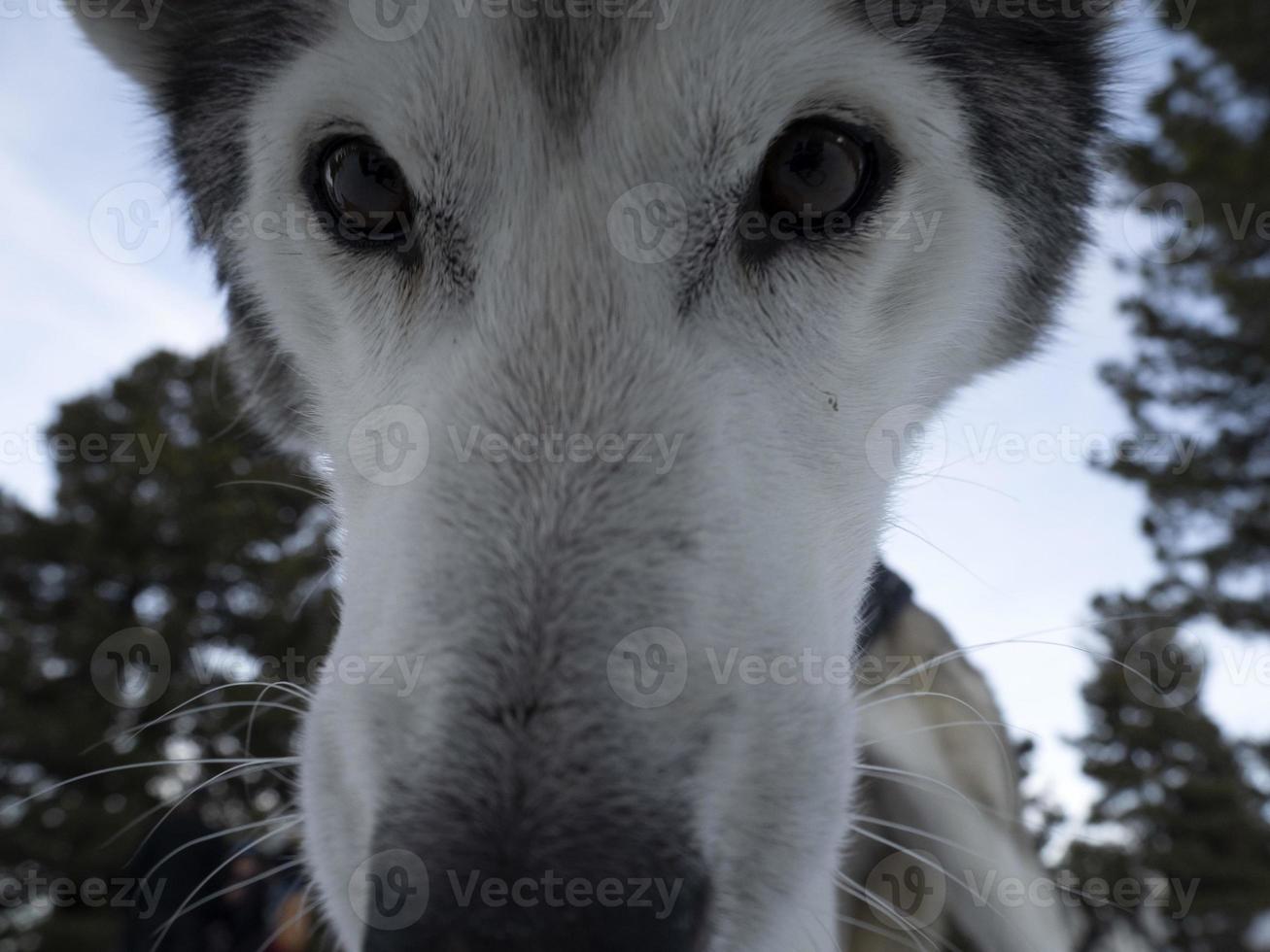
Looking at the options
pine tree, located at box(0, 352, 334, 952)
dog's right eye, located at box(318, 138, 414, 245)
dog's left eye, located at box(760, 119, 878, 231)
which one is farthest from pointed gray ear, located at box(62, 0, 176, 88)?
pine tree, located at box(0, 352, 334, 952)

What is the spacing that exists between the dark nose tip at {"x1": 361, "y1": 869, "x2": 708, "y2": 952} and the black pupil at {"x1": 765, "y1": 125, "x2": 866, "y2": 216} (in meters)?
1.57

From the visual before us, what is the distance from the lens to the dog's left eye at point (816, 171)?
2.13m

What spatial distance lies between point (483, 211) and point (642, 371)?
56cm

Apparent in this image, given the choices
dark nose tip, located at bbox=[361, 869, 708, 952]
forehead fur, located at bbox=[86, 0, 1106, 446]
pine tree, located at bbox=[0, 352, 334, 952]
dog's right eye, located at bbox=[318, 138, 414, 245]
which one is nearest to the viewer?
dark nose tip, located at bbox=[361, 869, 708, 952]

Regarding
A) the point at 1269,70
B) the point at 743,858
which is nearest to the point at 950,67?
the point at 743,858

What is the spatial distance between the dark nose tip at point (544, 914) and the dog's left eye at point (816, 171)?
1.57 m

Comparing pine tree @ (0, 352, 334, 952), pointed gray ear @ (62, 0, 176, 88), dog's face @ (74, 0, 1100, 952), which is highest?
pointed gray ear @ (62, 0, 176, 88)

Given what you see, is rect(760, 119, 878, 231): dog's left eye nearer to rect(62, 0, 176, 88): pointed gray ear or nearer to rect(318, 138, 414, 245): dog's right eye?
rect(318, 138, 414, 245): dog's right eye

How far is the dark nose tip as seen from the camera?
123cm

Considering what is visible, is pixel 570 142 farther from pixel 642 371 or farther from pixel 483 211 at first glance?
pixel 642 371

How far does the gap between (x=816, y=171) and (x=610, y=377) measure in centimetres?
79

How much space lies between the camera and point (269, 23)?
103 inches

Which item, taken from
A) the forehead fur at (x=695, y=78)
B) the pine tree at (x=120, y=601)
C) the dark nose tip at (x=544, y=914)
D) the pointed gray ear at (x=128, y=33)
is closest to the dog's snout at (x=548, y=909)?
the dark nose tip at (x=544, y=914)

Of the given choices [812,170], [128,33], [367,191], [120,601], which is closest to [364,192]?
[367,191]
